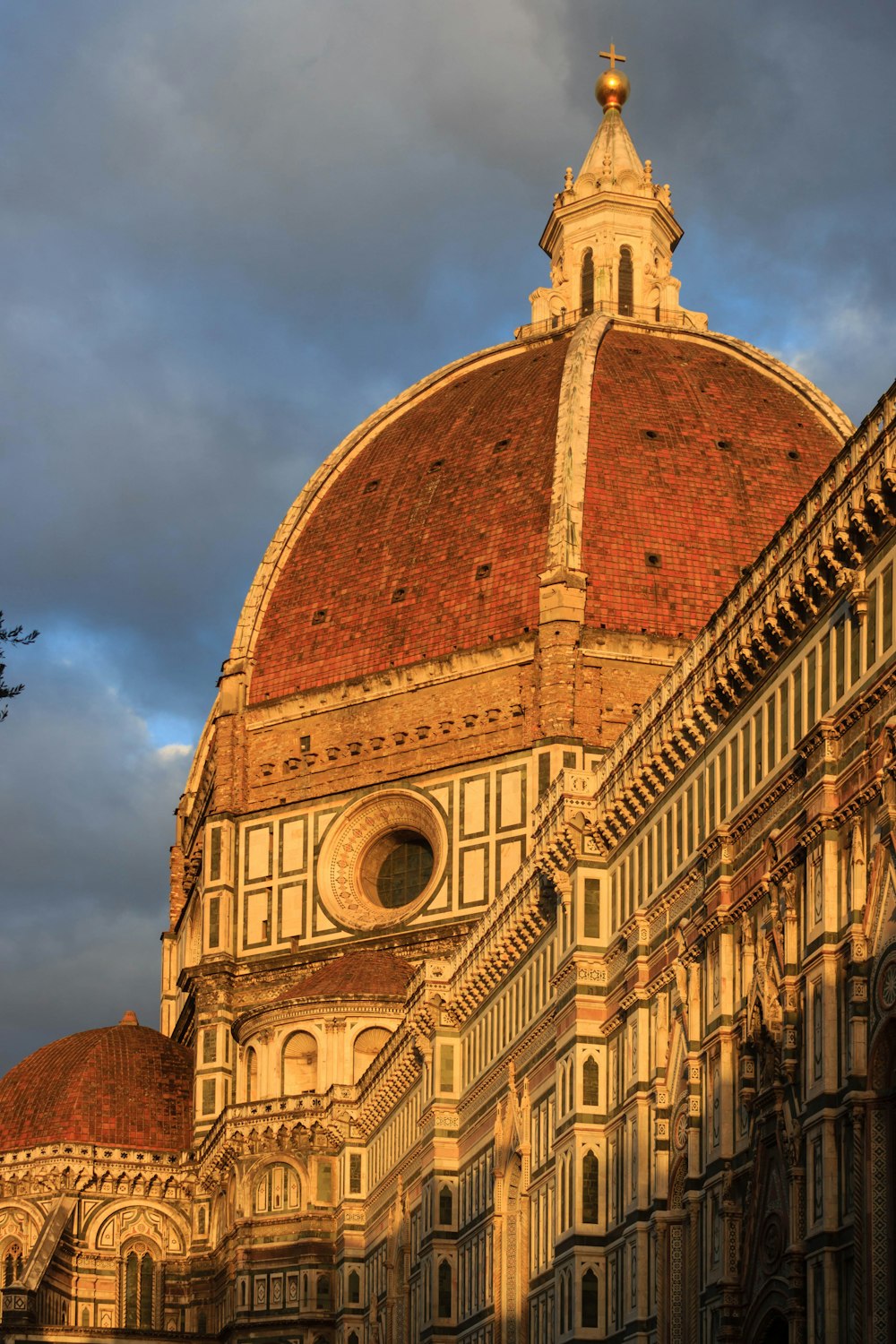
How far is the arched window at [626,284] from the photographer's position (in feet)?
359

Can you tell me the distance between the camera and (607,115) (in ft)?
382

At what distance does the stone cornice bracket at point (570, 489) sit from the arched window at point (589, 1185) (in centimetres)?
3522

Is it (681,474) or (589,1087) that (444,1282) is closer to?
(589,1087)

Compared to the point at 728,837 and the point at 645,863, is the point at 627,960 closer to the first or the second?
the point at 645,863

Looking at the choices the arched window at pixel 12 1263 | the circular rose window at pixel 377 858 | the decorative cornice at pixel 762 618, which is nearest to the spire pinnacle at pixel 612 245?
the circular rose window at pixel 377 858

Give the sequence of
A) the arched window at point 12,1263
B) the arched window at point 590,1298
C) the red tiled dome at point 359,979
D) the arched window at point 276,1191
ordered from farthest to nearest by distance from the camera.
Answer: the arched window at point 12,1263, the red tiled dome at point 359,979, the arched window at point 276,1191, the arched window at point 590,1298

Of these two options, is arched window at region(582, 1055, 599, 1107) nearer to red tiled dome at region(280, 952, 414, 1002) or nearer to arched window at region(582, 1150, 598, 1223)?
arched window at region(582, 1150, 598, 1223)

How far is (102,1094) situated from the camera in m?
93.2

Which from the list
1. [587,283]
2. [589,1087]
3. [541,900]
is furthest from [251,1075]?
[587,283]

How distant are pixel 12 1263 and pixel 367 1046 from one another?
13673 mm

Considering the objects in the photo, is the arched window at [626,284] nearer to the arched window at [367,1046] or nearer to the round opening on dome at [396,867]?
the round opening on dome at [396,867]

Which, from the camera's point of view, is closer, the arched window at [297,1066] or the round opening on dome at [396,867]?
the arched window at [297,1066]

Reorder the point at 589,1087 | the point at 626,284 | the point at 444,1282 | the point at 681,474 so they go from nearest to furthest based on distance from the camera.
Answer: the point at 589,1087 < the point at 444,1282 < the point at 681,474 < the point at 626,284

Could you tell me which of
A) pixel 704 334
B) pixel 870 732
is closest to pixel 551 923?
pixel 870 732
